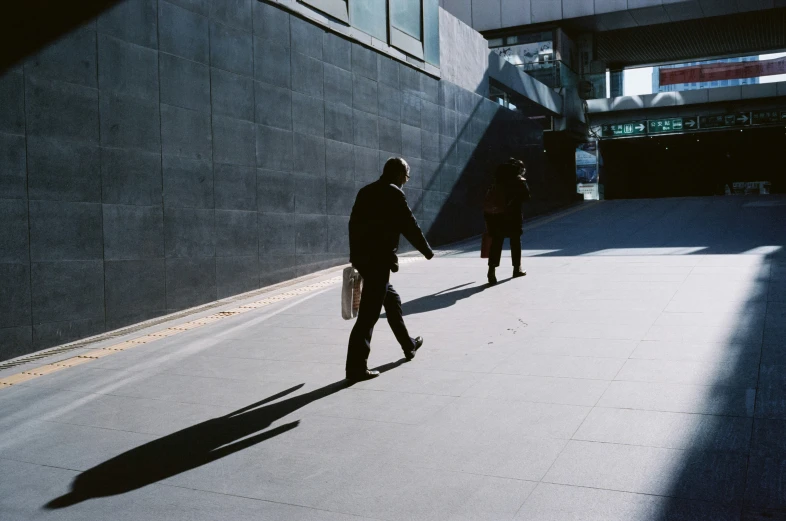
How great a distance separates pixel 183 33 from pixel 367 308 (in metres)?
5.41

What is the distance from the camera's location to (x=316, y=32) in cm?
1200

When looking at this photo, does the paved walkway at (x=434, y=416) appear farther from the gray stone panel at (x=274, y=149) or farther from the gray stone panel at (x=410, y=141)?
the gray stone panel at (x=410, y=141)

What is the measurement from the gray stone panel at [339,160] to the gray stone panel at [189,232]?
323 cm

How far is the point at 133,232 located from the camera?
8297mm

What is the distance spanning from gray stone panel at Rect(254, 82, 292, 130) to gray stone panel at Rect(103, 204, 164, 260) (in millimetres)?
2638

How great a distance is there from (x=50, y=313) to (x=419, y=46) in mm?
10932

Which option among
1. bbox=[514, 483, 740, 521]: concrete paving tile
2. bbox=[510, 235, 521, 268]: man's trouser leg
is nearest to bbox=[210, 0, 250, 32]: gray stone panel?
bbox=[510, 235, 521, 268]: man's trouser leg

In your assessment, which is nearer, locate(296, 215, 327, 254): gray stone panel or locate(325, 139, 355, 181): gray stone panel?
locate(296, 215, 327, 254): gray stone panel

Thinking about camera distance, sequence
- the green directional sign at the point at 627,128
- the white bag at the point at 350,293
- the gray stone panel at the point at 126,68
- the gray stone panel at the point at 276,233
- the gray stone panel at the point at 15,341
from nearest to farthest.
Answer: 1. the white bag at the point at 350,293
2. the gray stone panel at the point at 15,341
3. the gray stone panel at the point at 126,68
4. the gray stone panel at the point at 276,233
5. the green directional sign at the point at 627,128

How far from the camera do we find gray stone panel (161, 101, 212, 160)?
8781mm

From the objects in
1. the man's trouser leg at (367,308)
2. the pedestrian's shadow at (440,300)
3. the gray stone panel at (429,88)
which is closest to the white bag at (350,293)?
the man's trouser leg at (367,308)

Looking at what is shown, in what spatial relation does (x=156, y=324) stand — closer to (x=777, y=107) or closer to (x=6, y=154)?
(x=6, y=154)

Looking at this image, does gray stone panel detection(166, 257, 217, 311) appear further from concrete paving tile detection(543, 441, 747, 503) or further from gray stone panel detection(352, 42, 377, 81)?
concrete paving tile detection(543, 441, 747, 503)

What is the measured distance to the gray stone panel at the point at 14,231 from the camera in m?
6.77
